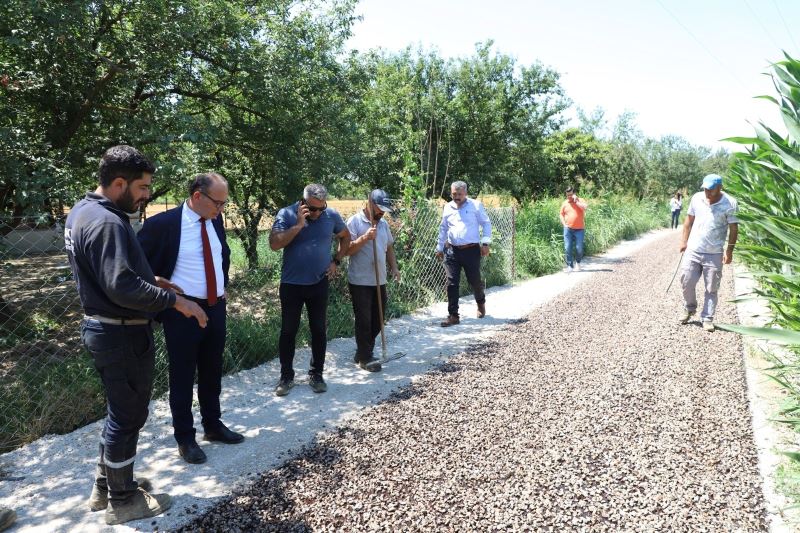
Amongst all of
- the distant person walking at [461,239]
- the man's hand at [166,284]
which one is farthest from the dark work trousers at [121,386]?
the distant person walking at [461,239]

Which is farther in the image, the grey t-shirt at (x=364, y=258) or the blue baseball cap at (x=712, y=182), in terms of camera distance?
the blue baseball cap at (x=712, y=182)

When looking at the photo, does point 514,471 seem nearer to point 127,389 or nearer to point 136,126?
point 127,389

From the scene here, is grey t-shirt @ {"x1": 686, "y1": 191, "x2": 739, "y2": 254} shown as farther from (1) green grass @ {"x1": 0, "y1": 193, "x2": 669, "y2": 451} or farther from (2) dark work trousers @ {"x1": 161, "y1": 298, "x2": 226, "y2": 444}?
(2) dark work trousers @ {"x1": 161, "y1": 298, "x2": 226, "y2": 444}

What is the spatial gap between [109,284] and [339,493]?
1.67 m

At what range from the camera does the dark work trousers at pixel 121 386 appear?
2656 mm

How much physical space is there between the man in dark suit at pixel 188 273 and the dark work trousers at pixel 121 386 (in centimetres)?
54

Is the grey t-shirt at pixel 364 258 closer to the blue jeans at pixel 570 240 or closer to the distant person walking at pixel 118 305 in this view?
the distant person walking at pixel 118 305

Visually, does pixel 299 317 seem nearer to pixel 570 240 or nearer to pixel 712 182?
pixel 712 182

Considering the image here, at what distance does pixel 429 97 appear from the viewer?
14836mm

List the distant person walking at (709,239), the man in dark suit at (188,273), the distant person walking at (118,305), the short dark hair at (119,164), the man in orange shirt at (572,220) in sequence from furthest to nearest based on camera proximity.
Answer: the man in orange shirt at (572,220)
the distant person walking at (709,239)
the man in dark suit at (188,273)
the short dark hair at (119,164)
the distant person walking at (118,305)

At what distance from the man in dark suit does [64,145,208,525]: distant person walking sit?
52 centimetres

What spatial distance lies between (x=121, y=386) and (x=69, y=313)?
4.41 metres

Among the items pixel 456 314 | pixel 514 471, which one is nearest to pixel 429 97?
pixel 456 314

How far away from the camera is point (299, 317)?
4.51 m
